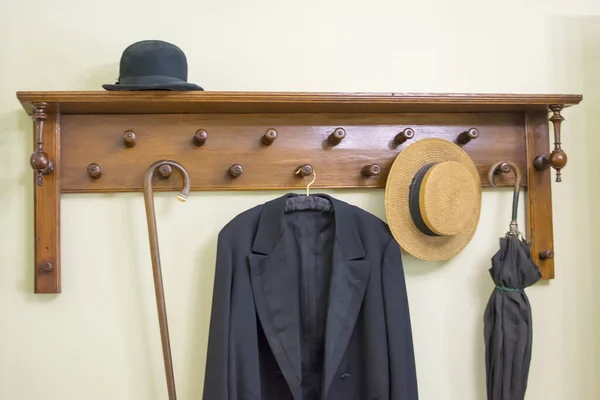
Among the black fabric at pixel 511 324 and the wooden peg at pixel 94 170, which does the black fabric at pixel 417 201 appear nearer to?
the black fabric at pixel 511 324

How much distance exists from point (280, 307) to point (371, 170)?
0.45 meters

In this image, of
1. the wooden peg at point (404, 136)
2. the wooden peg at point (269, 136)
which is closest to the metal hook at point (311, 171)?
the wooden peg at point (269, 136)

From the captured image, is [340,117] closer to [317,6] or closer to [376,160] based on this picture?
[376,160]

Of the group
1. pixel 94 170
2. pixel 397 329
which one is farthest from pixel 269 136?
pixel 397 329

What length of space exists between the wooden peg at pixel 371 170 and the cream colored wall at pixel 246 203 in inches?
3.0

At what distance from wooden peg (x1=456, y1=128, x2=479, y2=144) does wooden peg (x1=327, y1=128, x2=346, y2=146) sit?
35 cm

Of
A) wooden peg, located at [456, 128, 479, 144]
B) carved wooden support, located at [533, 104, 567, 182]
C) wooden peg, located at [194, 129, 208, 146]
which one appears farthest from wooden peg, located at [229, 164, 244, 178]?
carved wooden support, located at [533, 104, 567, 182]

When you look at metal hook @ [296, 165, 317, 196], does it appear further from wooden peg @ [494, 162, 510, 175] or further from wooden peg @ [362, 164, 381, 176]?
wooden peg @ [494, 162, 510, 175]

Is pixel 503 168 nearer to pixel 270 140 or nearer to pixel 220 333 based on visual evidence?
pixel 270 140

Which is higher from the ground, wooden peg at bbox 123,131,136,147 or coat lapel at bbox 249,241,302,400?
wooden peg at bbox 123,131,136,147

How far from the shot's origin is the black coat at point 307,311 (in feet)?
4.10

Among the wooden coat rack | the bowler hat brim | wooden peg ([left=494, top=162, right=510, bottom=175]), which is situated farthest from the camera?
wooden peg ([left=494, top=162, right=510, bottom=175])

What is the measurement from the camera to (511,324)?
54.2 inches

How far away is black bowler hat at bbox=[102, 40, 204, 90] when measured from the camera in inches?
47.7
